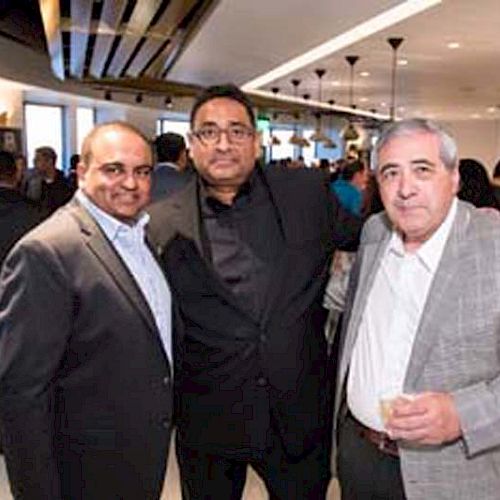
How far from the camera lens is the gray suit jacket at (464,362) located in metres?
1.61

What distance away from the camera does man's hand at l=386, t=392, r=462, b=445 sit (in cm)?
157

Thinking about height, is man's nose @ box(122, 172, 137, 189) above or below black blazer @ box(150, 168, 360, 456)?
above

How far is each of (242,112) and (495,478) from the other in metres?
1.15

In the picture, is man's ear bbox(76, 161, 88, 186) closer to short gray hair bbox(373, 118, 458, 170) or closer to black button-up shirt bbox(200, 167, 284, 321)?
black button-up shirt bbox(200, 167, 284, 321)

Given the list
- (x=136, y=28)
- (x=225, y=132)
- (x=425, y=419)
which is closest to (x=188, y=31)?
(x=136, y=28)

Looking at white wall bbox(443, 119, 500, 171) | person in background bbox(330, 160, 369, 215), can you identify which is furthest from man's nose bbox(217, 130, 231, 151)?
white wall bbox(443, 119, 500, 171)

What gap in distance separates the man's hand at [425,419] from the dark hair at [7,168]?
2.90 m

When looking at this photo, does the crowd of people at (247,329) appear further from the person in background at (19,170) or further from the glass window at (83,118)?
the glass window at (83,118)

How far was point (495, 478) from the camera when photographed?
1712mm

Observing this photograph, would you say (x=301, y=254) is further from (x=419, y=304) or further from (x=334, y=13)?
(x=334, y=13)

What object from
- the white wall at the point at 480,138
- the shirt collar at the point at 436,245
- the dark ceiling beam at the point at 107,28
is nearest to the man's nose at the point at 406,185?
the shirt collar at the point at 436,245

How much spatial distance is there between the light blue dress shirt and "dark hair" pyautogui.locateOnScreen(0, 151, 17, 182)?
2114 mm

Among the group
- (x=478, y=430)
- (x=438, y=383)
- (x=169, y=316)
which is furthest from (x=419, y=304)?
(x=169, y=316)

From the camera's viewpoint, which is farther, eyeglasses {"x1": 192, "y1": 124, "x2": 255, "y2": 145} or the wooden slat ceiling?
the wooden slat ceiling
